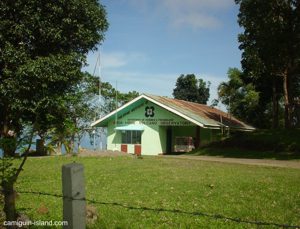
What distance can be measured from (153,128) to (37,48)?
55.2 feet

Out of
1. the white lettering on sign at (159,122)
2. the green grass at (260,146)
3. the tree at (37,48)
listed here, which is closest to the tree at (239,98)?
the white lettering on sign at (159,122)

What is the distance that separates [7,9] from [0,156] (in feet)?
52.1

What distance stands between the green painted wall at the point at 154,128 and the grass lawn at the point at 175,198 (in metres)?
20.5

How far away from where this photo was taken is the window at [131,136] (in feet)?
121

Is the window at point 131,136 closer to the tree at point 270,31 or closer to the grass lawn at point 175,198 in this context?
the tree at point 270,31

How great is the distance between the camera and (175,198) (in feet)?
31.5

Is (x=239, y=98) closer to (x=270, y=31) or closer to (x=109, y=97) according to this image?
(x=109, y=97)

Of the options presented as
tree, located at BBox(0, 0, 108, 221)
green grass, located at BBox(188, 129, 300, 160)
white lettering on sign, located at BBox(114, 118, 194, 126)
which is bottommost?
green grass, located at BBox(188, 129, 300, 160)

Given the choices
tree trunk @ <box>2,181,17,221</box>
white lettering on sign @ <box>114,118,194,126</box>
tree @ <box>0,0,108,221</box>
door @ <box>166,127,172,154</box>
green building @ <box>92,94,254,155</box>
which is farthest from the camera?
door @ <box>166,127,172,154</box>

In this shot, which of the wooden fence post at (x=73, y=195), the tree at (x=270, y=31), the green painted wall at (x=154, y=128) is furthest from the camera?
the green painted wall at (x=154, y=128)

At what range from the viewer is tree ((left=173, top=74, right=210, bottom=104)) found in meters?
64.1

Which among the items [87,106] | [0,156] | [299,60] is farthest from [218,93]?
[0,156]

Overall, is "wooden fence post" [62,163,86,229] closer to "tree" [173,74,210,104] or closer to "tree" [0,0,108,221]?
"tree" [0,0,108,221]

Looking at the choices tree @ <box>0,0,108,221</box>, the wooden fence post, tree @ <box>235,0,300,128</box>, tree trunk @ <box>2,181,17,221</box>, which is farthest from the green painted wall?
the wooden fence post
